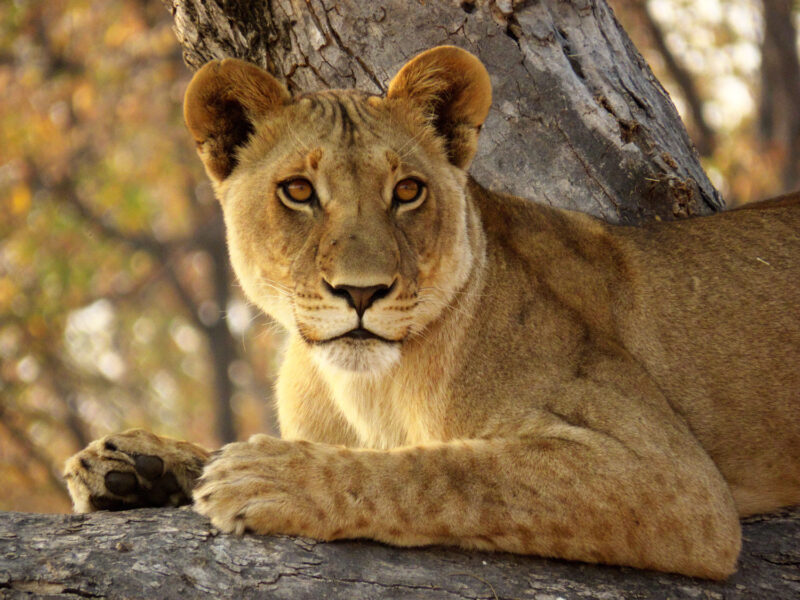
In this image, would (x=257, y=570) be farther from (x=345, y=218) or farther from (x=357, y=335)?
(x=345, y=218)

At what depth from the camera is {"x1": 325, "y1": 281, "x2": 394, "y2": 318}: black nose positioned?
292 cm

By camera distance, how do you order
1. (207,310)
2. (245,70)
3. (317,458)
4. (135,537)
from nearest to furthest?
(135,537)
(317,458)
(245,70)
(207,310)

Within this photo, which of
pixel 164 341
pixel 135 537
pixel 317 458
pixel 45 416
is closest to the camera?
pixel 135 537

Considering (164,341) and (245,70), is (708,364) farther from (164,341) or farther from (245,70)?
(164,341)

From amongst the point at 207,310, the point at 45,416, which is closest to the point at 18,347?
the point at 45,416

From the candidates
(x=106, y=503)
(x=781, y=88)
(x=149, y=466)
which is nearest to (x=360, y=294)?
(x=149, y=466)

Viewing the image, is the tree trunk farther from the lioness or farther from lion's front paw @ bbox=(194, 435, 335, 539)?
lion's front paw @ bbox=(194, 435, 335, 539)

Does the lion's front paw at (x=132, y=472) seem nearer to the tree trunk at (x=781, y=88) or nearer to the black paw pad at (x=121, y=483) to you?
the black paw pad at (x=121, y=483)

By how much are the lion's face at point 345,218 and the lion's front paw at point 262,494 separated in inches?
15.2

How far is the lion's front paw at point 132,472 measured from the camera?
3148mm

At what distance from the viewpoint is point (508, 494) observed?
2914 millimetres

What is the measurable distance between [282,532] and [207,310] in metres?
13.7

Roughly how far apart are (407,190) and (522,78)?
1.48 metres

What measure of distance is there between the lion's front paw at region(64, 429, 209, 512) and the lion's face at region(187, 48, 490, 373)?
598 mm
